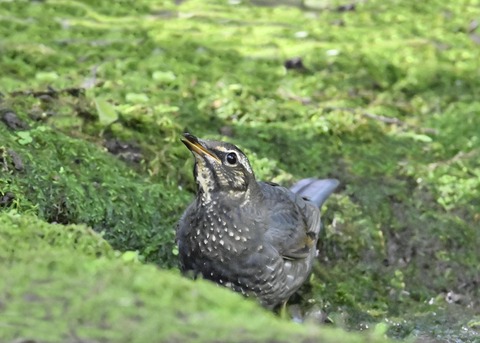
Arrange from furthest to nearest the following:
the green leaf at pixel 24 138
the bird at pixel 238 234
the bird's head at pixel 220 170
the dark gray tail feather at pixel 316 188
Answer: the dark gray tail feather at pixel 316 188 < the green leaf at pixel 24 138 < the bird's head at pixel 220 170 < the bird at pixel 238 234

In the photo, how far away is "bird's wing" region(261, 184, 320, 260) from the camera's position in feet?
18.3

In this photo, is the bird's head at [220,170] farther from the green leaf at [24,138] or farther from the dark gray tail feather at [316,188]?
the green leaf at [24,138]

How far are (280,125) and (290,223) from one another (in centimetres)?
218

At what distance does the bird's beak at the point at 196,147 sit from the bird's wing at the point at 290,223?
0.55 metres

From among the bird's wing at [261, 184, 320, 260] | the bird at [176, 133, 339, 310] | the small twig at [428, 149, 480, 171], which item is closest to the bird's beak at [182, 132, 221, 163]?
the bird at [176, 133, 339, 310]

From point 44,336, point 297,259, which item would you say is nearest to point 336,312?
point 297,259

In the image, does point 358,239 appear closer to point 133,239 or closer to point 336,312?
point 336,312

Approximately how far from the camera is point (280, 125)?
7793 mm

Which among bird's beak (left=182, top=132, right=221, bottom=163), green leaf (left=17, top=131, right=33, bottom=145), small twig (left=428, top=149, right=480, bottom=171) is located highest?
bird's beak (left=182, top=132, right=221, bottom=163)

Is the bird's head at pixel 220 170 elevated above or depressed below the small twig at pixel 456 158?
above

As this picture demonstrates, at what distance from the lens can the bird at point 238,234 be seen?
17.4ft

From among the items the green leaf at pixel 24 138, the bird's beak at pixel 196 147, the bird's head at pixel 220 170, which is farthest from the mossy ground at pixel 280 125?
the bird's beak at pixel 196 147

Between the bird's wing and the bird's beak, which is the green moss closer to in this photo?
the bird's beak

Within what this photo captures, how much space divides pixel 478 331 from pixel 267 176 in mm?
2028
